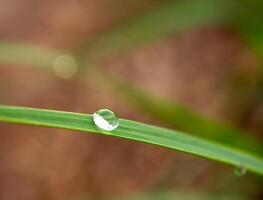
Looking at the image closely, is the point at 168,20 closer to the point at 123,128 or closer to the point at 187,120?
the point at 187,120

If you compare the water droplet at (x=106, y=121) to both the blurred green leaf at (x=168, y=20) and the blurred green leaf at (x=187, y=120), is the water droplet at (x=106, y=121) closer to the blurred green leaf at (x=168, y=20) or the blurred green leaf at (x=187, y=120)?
the blurred green leaf at (x=187, y=120)

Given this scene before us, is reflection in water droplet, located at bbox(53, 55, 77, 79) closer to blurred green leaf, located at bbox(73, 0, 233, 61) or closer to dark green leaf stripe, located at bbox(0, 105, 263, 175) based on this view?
blurred green leaf, located at bbox(73, 0, 233, 61)

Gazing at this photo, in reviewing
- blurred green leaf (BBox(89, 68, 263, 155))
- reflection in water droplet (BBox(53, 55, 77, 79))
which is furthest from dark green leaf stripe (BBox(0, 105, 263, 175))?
reflection in water droplet (BBox(53, 55, 77, 79))

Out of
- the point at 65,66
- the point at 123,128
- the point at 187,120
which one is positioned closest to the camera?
the point at 123,128

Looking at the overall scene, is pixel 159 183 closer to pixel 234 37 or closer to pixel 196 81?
pixel 196 81

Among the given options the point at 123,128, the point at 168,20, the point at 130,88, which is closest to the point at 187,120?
the point at 130,88

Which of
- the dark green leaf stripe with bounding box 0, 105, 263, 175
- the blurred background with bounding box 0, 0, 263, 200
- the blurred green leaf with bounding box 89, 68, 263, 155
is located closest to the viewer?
the dark green leaf stripe with bounding box 0, 105, 263, 175

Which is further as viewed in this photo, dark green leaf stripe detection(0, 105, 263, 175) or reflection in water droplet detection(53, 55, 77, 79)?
reflection in water droplet detection(53, 55, 77, 79)
